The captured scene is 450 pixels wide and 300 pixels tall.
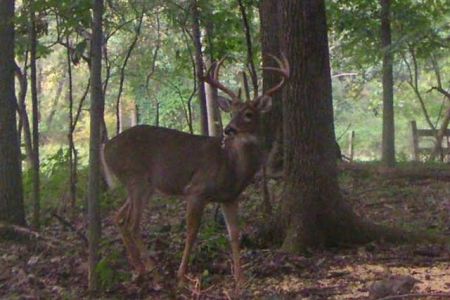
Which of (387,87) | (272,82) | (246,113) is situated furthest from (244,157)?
(387,87)

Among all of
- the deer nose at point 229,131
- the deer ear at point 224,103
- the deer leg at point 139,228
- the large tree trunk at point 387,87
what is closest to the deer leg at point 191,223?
the deer leg at point 139,228

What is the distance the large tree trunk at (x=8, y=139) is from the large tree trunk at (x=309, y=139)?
10.4ft

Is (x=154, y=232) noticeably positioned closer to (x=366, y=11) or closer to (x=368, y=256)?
(x=368, y=256)

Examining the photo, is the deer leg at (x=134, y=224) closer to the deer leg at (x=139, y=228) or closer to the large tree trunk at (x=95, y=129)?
the deer leg at (x=139, y=228)

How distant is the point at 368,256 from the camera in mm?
7664

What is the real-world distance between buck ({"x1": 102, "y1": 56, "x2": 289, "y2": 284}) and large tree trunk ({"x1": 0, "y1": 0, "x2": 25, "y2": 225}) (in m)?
1.89

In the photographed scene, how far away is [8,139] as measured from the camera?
31.5ft

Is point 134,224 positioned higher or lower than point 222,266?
higher

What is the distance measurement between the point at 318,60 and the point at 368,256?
1.75 m

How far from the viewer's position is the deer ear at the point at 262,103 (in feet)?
23.7

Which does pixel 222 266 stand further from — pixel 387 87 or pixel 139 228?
pixel 387 87

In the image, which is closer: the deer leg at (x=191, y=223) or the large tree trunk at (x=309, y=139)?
the deer leg at (x=191, y=223)

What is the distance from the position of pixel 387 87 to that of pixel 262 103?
877cm

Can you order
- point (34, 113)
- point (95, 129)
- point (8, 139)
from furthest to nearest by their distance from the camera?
point (8, 139) → point (34, 113) → point (95, 129)
